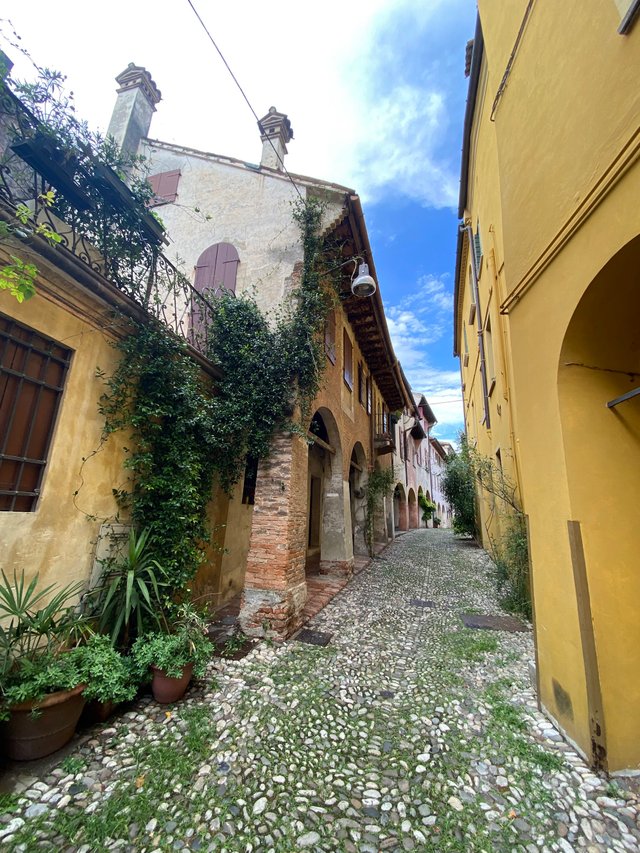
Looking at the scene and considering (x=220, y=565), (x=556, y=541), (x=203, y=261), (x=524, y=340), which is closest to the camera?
(x=556, y=541)

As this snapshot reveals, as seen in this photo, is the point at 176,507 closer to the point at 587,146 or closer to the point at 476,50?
the point at 587,146

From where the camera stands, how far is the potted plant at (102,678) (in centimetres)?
282

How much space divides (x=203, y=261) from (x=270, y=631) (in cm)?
718

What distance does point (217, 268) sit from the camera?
7.36 m

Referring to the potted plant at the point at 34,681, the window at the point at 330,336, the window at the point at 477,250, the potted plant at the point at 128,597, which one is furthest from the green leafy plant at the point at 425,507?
the potted plant at the point at 34,681

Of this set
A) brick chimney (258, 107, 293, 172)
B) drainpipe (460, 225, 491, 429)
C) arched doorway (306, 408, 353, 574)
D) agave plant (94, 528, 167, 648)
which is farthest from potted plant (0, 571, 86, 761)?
drainpipe (460, 225, 491, 429)

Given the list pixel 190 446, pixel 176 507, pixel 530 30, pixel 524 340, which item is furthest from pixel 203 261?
pixel 524 340

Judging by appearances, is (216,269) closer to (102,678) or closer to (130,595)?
(130,595)

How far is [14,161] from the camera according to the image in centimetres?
369

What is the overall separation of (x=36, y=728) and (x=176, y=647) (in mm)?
1089

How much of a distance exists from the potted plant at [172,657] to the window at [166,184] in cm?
884

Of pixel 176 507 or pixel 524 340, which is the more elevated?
pixel 524 340

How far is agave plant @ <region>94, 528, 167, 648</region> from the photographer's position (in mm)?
3529

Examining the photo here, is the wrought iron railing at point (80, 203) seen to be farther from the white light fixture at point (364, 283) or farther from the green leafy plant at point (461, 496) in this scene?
the green leafy plant at point (461, 496)
